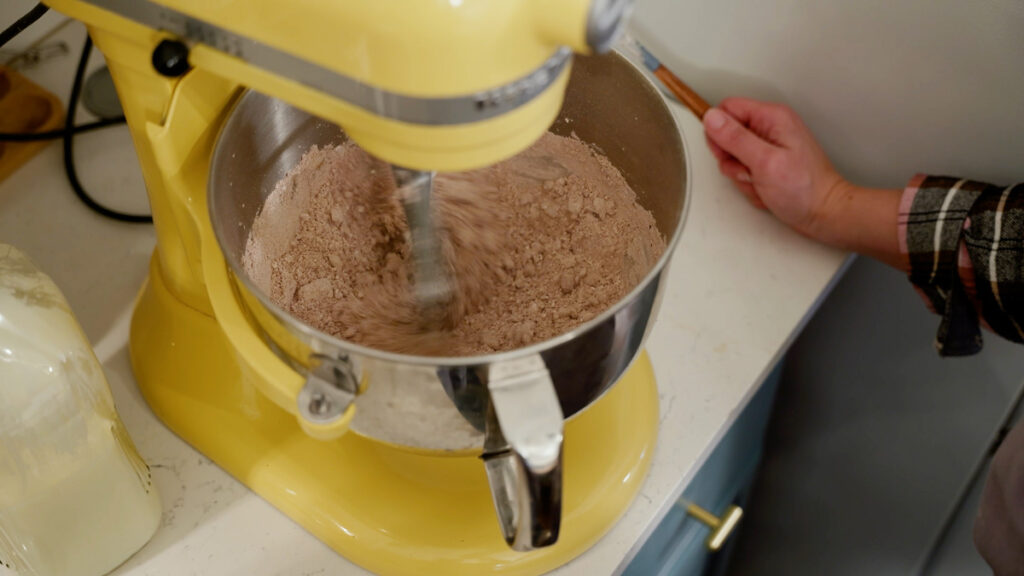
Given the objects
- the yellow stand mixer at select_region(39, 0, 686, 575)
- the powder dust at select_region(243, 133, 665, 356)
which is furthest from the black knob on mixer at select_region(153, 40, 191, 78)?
the powder dust at select_region(243, 133, 665, 356)

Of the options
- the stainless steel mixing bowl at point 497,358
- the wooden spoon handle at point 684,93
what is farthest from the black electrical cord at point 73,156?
the wooden spoon handle at point 684,93

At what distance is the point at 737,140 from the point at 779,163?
0.04 m

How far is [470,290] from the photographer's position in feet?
1.86

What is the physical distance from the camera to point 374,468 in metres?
0.57

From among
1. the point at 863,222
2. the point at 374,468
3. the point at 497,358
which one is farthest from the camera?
the point at 863,222

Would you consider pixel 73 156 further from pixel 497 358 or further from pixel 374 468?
pixel 497 358

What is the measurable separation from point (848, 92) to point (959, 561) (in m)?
0.50

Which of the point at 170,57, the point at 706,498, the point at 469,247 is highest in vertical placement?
the point at 170,57

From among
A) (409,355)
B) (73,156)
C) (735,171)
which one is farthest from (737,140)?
(73,156)

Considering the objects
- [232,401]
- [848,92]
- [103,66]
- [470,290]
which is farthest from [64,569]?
[848,92]

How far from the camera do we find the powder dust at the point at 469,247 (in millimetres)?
549

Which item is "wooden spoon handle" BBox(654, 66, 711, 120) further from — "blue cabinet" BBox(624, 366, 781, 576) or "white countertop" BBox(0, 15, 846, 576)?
"blue cabinet" BBox(624, 366, 781, 576)

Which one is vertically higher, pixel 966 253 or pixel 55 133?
pixel 966 253

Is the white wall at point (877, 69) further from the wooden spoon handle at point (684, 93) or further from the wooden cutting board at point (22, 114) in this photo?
the wooden cutting board at point (22, 114)
